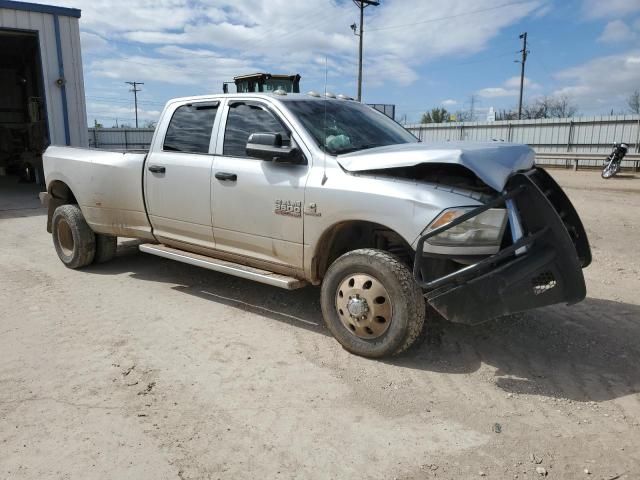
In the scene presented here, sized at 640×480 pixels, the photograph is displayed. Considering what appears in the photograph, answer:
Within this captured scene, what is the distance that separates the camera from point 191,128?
17.5ft

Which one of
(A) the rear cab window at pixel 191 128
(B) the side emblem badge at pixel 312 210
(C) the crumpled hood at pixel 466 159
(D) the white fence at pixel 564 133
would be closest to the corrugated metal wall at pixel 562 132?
(D) the white fence at pixel 564 133

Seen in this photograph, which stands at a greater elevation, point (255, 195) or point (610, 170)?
point (255, 195)

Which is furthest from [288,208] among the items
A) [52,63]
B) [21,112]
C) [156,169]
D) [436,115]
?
[436,115]

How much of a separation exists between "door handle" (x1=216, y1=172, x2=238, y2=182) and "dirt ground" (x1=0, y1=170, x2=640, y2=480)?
4.24 feet

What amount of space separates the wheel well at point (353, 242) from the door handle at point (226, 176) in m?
1.08

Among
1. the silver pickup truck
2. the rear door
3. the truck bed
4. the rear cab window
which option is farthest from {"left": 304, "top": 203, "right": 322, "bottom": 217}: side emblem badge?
the truck bed

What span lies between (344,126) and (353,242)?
42.0 inches

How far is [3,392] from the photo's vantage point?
3.50 m

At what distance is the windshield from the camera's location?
4426mm

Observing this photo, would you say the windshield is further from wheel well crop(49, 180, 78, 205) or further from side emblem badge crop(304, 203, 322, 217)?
wheel well crop(49, 180, 78, 205)

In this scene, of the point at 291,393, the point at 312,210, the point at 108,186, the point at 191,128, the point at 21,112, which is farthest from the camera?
the point at 21,112

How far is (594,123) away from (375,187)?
24842 mm

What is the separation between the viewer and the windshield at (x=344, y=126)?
4426mm

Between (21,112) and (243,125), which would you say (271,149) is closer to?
(243,125)
